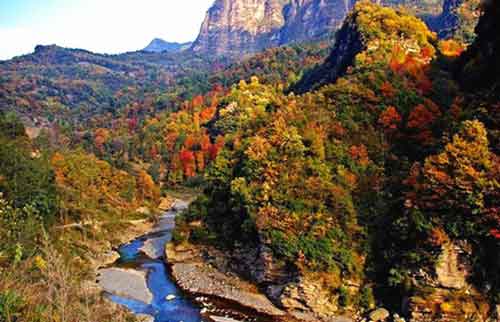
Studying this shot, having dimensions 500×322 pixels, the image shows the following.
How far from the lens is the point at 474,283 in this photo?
113 ft

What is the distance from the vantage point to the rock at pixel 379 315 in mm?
35469

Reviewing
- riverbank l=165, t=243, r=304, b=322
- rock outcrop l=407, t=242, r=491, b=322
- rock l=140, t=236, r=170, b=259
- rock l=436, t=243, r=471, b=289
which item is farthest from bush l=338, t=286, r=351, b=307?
rock l=140, t=236, r=170, b=259

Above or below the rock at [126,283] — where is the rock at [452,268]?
above

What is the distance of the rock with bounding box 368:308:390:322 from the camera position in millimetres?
35469

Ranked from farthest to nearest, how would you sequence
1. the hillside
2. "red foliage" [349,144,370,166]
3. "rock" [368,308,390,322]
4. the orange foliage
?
the orange foliage → "red foliage" [349,144,370,166] → "rock" [368,308,390,322] → the hillside

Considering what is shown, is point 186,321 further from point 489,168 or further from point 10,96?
point 10,96

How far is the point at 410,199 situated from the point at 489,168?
6.03m

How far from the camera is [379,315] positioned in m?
35.7

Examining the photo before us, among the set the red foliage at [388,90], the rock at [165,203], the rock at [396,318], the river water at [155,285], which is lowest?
the rock at [165,203]

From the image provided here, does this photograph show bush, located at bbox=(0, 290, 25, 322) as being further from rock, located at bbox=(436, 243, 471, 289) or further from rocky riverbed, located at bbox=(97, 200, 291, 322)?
rock, located at bbox=(436, 243, 471, 289)

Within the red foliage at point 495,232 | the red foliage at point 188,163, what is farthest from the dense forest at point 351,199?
the red foliage at point 188,163

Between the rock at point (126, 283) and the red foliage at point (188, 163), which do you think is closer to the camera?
the rock at point (126, 283)

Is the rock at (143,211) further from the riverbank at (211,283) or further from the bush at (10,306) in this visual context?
the bush at (10,306)

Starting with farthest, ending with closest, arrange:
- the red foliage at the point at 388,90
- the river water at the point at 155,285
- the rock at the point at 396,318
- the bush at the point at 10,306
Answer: the red foliage at the point at 388,90, the river water at the point at 155,285, the rock at the point at 396,318, the bush at the point at 10,306
